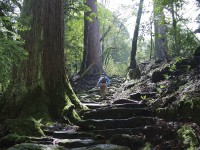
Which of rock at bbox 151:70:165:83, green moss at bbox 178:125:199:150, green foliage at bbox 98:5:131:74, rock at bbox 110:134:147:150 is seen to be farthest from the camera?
green foliage at bbox 98:5:131:74

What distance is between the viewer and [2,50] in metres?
4.99

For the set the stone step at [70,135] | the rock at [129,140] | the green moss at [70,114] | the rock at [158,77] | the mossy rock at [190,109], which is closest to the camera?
the rock at [129,140]

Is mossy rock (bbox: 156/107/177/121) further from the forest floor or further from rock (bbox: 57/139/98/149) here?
rock (bbox: 57/139/98/149)

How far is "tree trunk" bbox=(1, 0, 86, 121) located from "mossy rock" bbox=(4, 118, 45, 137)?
3.58 ft

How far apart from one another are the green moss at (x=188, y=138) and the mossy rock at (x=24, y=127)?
9.50 feet

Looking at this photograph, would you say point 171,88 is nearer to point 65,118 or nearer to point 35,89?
point 65,118

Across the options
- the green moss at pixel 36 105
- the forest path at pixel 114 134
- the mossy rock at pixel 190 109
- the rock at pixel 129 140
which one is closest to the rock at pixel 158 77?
the forest path at pixel 114 134

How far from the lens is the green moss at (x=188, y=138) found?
4.89 metres

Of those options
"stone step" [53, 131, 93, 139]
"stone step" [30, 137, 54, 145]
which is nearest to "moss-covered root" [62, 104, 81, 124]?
"stone step" [53, 131, 93, 139]

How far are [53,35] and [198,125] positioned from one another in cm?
494

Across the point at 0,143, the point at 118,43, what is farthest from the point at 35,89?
the point at 118,43

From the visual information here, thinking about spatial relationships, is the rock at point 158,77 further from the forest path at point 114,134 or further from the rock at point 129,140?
the rock at point 129,140

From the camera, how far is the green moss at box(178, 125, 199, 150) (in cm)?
489

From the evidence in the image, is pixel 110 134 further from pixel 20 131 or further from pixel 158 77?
pixel 158 77
